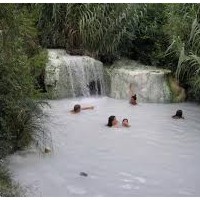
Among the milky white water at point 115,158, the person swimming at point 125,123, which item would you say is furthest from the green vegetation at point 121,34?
the person swimming at point 125,123

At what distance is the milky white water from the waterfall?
89 centimetres

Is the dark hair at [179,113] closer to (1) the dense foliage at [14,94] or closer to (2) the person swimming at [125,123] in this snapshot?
(2) the person swimming at [125,123]

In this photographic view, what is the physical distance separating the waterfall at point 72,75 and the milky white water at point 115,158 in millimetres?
886

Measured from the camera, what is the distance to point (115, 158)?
23.7 ft

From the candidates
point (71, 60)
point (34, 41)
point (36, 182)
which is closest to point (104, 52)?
point (71, 60)

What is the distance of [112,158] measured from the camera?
722 centimetres

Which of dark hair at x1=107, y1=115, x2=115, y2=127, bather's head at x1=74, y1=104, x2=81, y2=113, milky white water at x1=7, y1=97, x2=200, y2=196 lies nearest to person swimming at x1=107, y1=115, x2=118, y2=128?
dark hair at x1=107, y1=115, x2=115, y2=127

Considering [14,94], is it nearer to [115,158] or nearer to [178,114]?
[115,158]

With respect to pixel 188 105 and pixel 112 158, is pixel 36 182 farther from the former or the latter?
pixel 188 105

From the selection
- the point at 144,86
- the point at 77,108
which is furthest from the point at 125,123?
the point at 144,86

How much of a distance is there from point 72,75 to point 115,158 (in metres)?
4.27

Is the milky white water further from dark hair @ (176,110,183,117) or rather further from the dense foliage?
the dense foliage

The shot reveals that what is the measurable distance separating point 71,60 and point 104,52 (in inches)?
46.9

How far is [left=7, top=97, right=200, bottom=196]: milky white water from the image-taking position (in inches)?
240
